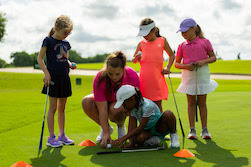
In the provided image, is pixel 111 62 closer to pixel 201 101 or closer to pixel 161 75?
pixel 161 75

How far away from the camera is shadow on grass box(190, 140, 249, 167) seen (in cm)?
315

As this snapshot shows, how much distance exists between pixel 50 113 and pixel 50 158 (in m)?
0.88

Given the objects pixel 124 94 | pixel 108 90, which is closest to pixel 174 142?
pixel 124 94

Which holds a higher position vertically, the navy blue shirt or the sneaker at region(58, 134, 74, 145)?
the navy blue shirt

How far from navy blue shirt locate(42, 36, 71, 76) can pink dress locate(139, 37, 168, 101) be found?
120 centimetres

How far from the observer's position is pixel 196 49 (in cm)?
470

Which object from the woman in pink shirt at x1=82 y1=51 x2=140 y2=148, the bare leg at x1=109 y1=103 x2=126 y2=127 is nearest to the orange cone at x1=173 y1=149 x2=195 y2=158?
the woman in pink shirt at x1=82 y1=51 x2=140 y2=148

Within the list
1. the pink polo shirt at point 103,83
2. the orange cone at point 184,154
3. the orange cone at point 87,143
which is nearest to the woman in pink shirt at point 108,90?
the pink polo shirt at point 103,83

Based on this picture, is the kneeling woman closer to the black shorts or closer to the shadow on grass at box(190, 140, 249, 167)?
the shadow on grass at box(190, 140, 249, 167)

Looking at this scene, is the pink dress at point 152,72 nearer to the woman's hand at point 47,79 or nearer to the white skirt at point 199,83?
the white skirt at point 199,83

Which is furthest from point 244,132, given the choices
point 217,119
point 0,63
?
point 0,63

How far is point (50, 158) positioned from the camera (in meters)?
3.51

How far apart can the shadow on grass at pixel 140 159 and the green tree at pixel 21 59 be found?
8793 cm

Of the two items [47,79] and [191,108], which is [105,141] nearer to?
[47,79]
